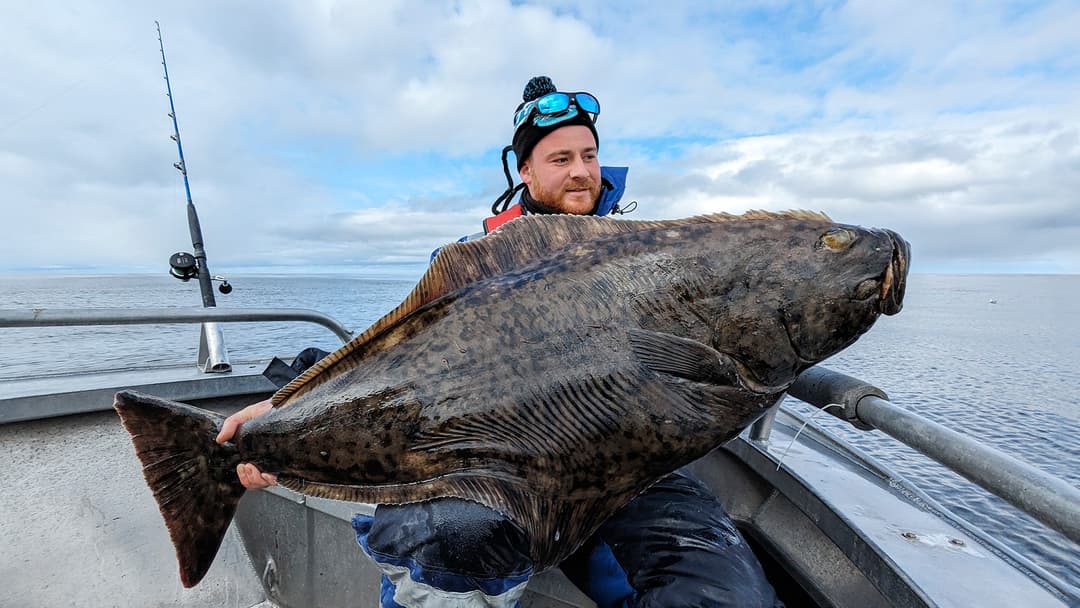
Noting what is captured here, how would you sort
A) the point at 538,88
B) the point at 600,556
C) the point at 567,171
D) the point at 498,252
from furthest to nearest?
1. the point at 538,88
2. the point at 567,171
3. the point at 600,556
4. the point at 498,252

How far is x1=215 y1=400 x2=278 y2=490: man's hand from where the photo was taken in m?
1.92

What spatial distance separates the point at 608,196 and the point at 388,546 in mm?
2211

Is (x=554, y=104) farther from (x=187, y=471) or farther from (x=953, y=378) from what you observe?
(x=953, y=378)

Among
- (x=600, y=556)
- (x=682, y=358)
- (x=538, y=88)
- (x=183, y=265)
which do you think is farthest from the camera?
(x=183, y=265)

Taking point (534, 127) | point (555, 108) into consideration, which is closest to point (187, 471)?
point (534, 127)

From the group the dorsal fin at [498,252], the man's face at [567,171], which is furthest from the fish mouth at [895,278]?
the man's face at [567,171]

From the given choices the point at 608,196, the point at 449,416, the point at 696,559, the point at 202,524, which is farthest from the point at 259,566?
the point at 608,196

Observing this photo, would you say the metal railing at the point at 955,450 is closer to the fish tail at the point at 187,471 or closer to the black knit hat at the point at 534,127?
the black knit hat at the point at 534,127

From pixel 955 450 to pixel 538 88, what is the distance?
286cm

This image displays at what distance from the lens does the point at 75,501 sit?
318cm

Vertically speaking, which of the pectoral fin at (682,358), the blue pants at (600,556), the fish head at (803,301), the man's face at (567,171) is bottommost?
the blue pants at (600,556)

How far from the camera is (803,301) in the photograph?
1.71m

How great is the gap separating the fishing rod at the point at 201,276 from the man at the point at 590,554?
249 centimetres

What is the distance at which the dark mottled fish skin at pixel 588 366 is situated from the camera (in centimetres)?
167
